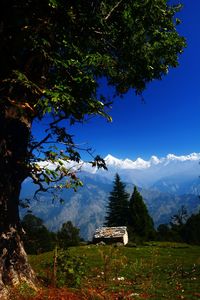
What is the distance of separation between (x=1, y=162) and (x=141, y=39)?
7.21 meters

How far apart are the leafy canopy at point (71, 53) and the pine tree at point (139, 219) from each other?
68.3 metres

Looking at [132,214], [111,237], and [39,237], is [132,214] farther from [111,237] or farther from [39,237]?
[111,237]

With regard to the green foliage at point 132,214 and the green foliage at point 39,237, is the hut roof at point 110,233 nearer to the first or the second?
the green foliage at point 39,237

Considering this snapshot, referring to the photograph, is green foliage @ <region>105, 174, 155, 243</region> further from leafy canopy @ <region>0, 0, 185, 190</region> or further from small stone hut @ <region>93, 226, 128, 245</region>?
leafy canopy @ <region>0, 0, 185, 190</region>

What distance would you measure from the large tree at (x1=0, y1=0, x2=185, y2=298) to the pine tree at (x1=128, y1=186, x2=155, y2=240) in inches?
2710

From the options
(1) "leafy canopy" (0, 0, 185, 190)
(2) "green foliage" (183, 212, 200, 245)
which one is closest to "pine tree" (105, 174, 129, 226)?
(2) "green foliage" (183, 212, 200, 245)

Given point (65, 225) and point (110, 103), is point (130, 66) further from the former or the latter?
point (65, 225)

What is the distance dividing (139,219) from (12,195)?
7309cm

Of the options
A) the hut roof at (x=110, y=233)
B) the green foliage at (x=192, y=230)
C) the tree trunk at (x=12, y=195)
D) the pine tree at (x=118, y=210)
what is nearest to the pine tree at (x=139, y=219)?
the pine tree at (x=118, y=210)

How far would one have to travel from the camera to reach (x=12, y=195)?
12.7 m

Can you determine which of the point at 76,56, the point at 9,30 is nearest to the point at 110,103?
the point at 76,56

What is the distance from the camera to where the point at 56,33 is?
12227 millimetres

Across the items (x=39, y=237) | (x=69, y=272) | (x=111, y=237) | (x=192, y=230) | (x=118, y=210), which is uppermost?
(x=118, y=210)

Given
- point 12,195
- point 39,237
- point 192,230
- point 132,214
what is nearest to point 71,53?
point 12,195
